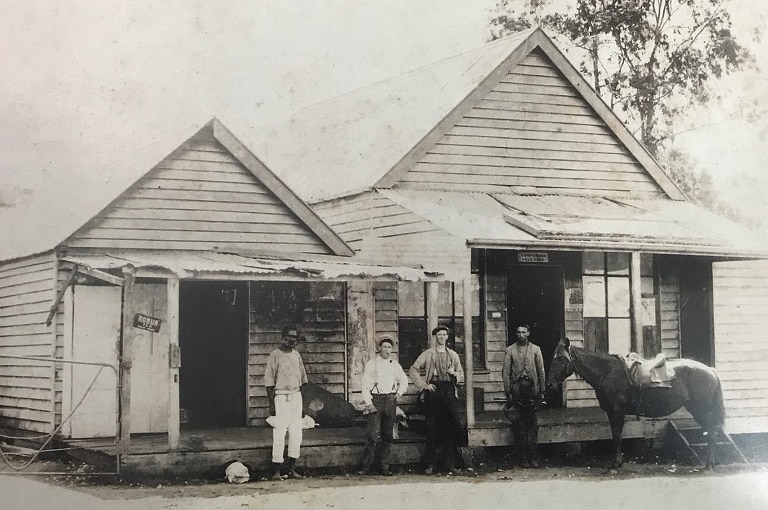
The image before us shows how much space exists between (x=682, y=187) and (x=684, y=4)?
2.92 metres

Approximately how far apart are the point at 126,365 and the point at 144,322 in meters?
0.51

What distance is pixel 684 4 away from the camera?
A: 1463cm

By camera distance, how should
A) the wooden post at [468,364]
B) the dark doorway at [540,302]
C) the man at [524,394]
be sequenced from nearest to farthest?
the wooden post at [468,364]
the man at [524,394]
the dark doorway at [540,302]

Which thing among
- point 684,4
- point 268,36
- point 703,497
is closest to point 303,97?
point 268,36

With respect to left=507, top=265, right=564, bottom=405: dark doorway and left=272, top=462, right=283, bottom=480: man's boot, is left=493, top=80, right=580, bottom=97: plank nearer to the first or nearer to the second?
left=507, top=265, right=564, bottom=405: dark doorway

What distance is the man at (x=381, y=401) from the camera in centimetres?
1216

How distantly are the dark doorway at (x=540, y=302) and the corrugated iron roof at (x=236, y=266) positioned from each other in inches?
110

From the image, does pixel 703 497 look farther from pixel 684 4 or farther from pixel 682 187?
pixel 684 4

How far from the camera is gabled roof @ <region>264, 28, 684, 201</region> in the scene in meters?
14.5

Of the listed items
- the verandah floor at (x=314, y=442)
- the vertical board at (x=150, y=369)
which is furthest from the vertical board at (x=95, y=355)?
the vertical board at (x=150, y=369)

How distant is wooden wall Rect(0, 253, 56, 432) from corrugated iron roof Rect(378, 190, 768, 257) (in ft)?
15.8

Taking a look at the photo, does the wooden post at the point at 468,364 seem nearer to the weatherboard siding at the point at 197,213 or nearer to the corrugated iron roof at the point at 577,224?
the corrugated iron roof at the point at 577,224

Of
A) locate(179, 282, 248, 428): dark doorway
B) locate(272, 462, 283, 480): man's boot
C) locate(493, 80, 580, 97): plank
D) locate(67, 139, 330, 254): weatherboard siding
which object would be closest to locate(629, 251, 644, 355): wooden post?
locate(493, 80, 580, 97): plank

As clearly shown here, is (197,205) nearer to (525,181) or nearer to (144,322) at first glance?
(144,322)
